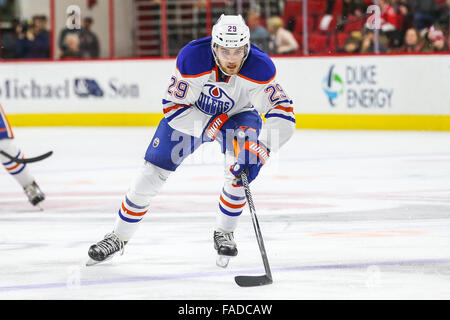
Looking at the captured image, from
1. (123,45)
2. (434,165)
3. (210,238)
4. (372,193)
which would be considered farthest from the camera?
(123,45)

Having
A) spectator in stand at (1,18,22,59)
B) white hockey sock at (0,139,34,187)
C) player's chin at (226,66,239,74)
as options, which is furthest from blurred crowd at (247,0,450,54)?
player's chin at (226,66,239,74)

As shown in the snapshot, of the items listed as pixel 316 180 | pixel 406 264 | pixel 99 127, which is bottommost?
pixel 99 127

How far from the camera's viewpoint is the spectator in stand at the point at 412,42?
11891 millimetres

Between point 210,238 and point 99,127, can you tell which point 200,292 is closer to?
point 210,238

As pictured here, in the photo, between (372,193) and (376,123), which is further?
(376,123)

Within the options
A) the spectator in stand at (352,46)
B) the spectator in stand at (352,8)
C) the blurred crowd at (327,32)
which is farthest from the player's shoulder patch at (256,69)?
the spectator in stand at (352,8)

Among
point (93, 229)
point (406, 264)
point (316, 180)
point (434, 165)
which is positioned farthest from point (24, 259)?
point (434, 165)

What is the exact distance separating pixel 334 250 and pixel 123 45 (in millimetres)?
11015

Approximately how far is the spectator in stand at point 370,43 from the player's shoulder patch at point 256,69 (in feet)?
26.3

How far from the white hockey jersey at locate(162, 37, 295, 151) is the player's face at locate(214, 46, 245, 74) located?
7 centimetres

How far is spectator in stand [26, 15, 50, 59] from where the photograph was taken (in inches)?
560

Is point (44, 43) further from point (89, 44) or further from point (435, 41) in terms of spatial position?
point (435, 41)

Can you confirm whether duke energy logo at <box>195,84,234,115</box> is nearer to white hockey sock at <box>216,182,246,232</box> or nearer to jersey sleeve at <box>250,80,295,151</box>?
jersey sleeve at <box>250,80,295,151</box>

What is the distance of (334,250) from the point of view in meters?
4.80
